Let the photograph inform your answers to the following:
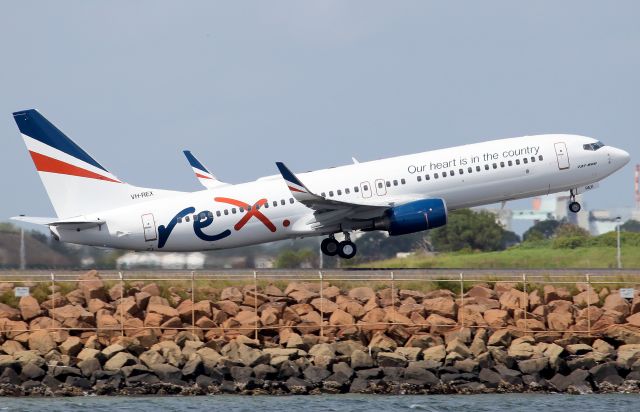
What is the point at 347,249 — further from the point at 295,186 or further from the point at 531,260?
the point at 531,260

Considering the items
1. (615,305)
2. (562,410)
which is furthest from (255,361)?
(615,305)

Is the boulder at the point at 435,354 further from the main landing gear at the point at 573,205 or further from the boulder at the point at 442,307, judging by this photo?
the main landing gear at the point at 573,205

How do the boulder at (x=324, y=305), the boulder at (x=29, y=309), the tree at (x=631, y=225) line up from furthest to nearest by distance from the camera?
the tree at (x=631, y=225) < the boulder at (x=324, y=305) < the boulder at (x=29, y=309)

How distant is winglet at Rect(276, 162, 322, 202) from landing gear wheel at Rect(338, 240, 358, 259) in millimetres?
4411

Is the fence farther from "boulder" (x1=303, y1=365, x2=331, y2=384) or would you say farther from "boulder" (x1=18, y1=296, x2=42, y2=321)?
"boulder" (x1=303, y1=365, x2=331, y2=384)

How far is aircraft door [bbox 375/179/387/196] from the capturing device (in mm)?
57594

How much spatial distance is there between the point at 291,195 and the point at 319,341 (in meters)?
13.3

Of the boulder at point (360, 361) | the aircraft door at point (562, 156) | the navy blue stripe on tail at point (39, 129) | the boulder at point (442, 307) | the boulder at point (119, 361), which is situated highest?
the navy blue stripe on tail at point (39, 129)

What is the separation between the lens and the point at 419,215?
2212 inches

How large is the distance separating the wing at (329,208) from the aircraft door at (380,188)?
744 millimetres

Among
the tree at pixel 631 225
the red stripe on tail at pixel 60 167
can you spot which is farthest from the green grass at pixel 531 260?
the tree at pixel 631 225

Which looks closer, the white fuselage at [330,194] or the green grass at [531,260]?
the white fuselage at [330,194]

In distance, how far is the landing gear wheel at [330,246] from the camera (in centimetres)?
5966

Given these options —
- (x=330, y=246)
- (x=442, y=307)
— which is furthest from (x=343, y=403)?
(x=330, y=246)
